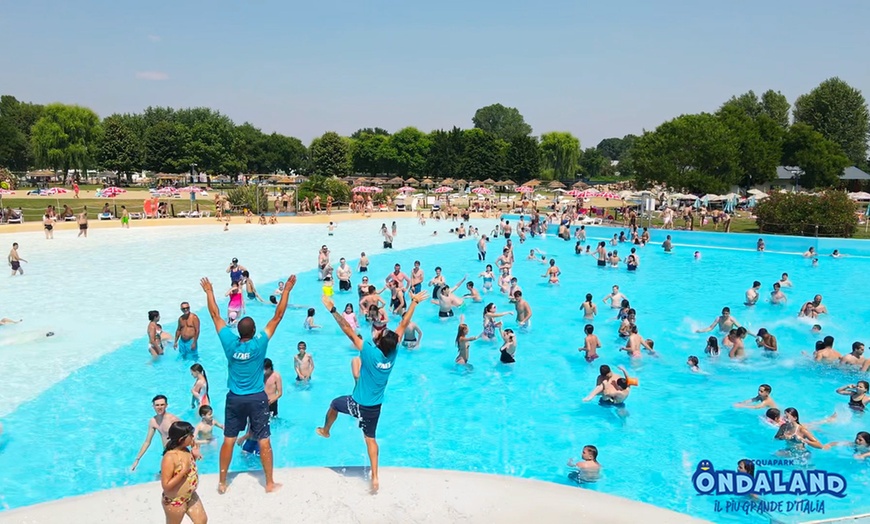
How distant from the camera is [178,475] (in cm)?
422

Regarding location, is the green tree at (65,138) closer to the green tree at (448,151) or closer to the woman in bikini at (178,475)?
the green tree at (448,151)

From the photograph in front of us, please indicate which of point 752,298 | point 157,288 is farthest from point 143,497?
point 752,298

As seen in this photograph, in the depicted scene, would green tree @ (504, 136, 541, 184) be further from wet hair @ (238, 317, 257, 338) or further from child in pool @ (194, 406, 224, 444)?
wet hair @ (238, 317, 257, 338)

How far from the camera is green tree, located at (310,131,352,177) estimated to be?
8188 cm

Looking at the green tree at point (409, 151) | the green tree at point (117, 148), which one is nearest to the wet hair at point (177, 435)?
the green tree at point (117, 148)

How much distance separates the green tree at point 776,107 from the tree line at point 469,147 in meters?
0.12

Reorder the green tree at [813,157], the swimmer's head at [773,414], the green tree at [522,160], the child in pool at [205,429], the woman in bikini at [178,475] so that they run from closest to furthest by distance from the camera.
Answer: the woman in bikini at [178,475], the child in pool at [205,429], the swimmer's head at [773,414], the green tree at [813,157], the green tree at [522,160]

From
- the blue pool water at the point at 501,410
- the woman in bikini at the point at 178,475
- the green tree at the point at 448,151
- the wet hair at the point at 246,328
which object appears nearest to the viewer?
the woman in bikini at the point at 178,475

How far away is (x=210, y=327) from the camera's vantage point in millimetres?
14969

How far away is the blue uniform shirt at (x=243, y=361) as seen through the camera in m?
5.15

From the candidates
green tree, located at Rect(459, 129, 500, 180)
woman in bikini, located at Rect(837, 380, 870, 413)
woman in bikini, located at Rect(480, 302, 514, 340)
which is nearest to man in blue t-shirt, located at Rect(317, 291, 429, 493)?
woman in bikini, located at Rect(480, 302, 514, 340)

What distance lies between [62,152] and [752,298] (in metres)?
70.6

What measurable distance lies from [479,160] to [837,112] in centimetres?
4165

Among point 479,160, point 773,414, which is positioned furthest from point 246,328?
point 479,160
